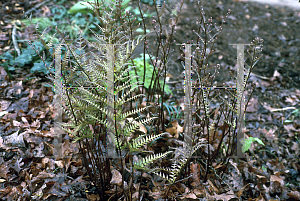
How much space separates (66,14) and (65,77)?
3.57m

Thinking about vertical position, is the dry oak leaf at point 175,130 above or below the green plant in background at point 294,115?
above

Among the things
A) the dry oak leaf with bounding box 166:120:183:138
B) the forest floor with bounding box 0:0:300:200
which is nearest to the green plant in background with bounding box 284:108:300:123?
the forest floor with bounding box 0:0:300:200

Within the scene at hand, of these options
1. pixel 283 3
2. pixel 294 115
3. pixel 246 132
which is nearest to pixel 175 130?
pixel 246 132

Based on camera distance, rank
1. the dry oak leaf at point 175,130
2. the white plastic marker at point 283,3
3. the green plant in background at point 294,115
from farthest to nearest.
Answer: the white plastic marker at point 283,3
the green plant in background at point 294,115
the dry oak leaf at point 175,130

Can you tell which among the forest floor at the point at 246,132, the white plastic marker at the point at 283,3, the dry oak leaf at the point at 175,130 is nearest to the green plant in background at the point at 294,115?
the forest floor at the point at 246,132

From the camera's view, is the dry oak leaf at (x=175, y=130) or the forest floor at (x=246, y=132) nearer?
the forest floor at (x=246, y=132)

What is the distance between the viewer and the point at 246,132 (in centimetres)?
268

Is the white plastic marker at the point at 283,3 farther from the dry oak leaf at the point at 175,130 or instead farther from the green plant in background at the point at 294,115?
the dry oak leaf at the point at 175,130

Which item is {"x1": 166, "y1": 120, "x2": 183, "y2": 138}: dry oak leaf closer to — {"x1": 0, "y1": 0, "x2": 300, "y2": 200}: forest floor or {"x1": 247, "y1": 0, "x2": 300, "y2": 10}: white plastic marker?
{"x1": 0, "y1": 0, "x2": 300, "y2": 200}: forest floor

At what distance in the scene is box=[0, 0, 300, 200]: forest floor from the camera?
167 centimetres

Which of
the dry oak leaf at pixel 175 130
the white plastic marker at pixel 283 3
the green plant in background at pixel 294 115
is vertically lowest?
the green plant in background at pixel 294 115

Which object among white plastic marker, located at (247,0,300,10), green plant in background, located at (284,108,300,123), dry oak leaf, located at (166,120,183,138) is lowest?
green plant in background, located at (284,108,300,123)

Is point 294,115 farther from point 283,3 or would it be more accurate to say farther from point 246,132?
point 283,3

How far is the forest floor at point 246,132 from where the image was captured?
1.67m
